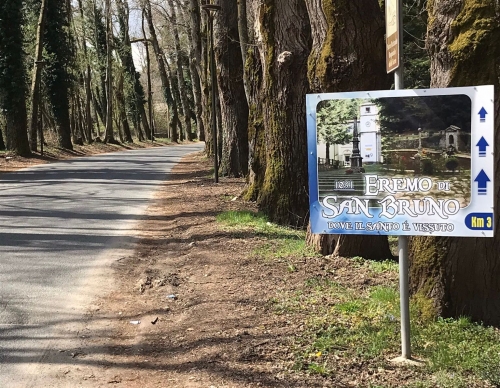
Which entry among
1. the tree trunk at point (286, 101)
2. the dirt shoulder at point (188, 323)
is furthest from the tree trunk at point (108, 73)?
the dirt shoulder at point (188, 323)

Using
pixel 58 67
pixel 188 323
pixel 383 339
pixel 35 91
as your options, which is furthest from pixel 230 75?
pixel 58 67

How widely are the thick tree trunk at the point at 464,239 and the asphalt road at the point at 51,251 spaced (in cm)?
345

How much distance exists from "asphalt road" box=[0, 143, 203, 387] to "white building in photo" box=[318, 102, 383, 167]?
9.69 ft

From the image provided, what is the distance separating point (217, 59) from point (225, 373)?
45.2 feet

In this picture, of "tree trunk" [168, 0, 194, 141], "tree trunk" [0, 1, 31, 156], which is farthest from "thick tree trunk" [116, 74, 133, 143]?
"tree trunk" [0, 1, 31, 156]

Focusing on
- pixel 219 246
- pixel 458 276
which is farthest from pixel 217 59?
pixel 458 276

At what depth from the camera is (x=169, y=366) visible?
4.92 m

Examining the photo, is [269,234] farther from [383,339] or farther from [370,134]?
[370,134]

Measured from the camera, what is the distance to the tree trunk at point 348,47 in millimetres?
7492

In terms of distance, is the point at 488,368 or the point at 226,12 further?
the point at 226,12

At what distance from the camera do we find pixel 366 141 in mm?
4656

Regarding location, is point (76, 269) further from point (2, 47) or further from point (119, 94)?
point (119, 94)

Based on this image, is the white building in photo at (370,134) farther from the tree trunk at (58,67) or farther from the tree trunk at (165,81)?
the tree trunk at (165,81)

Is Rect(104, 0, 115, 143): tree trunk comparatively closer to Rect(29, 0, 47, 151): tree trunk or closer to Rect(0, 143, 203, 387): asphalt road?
Rect(29, 0, 47, 151): tree trunk
